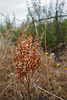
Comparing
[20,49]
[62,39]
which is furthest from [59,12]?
[20,49]

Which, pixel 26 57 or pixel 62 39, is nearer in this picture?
pixel 26 57

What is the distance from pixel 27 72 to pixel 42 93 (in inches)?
27.3

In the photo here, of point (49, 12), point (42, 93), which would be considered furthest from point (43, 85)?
point (49, 12)

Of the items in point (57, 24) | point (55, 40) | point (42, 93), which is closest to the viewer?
point (42, 93)

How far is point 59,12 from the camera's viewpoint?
11.1ft

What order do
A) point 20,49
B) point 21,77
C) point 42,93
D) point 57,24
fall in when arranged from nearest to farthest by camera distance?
point 20,49
point 21,77
point 42,93
point 57,24

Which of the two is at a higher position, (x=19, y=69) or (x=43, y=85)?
(x=19, y=69)

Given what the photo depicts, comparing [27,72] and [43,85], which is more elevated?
[27,72]

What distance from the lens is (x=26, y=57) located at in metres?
1.05

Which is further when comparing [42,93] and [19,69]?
[42,93]

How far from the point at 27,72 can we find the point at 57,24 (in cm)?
264

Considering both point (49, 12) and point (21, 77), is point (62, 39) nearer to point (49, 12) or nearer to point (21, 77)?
point (49, 12)

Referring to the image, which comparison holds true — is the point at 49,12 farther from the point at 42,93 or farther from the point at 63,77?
the point at 42,93

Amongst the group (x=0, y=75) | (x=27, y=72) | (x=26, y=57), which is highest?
(x=26, y=57)
